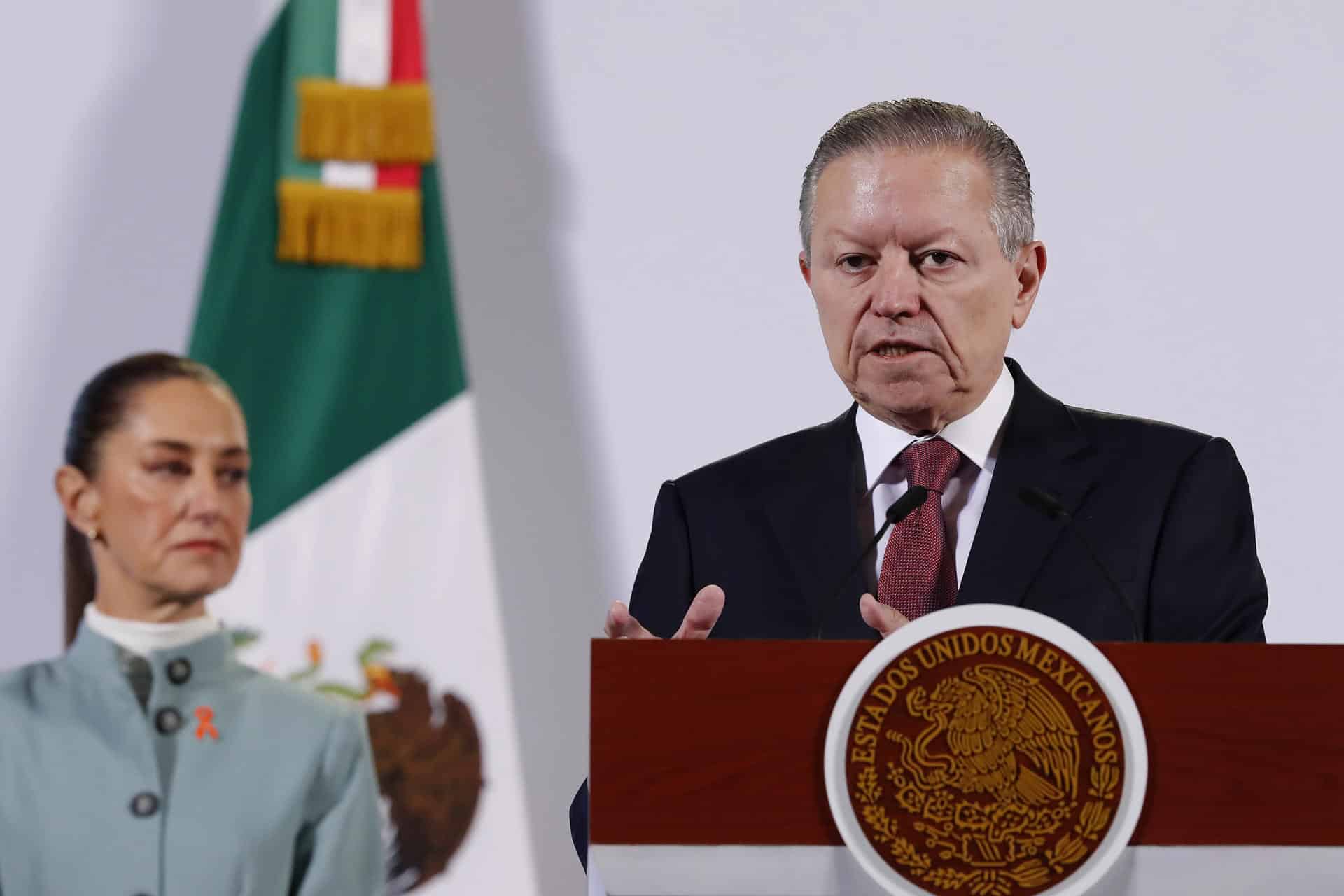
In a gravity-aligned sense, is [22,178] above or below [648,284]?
above

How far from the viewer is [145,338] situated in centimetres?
330

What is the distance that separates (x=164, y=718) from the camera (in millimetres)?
2588

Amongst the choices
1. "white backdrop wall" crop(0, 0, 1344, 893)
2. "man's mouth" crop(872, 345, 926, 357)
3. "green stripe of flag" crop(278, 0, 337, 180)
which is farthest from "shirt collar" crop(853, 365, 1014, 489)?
"green stripe of flag" crop(278, 0, 337, 180)

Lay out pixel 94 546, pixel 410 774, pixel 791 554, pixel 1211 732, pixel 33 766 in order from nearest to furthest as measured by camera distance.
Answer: pixel 1211 732
pixel 791 554
pixel 33 766
pixel 94 546
pixel 410 774

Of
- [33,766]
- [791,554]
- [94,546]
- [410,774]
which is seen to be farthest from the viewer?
[410,774]

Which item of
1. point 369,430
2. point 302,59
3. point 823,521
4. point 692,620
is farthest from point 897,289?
point 302,59

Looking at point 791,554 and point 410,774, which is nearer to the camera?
point 791,554

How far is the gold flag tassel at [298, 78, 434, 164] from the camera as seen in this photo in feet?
10.5

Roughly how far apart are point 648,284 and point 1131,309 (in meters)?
1.08

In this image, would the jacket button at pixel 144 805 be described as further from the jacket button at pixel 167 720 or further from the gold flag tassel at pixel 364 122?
the gold flag tassel at pixel 364 122

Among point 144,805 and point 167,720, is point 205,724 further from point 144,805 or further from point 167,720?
point 144,805

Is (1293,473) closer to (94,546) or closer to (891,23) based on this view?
(891,23)

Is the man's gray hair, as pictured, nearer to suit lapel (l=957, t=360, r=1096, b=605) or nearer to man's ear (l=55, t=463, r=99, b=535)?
suit lapel (l=957, t=360, r=1096, b=605)

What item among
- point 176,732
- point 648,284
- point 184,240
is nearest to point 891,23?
point 648,284
